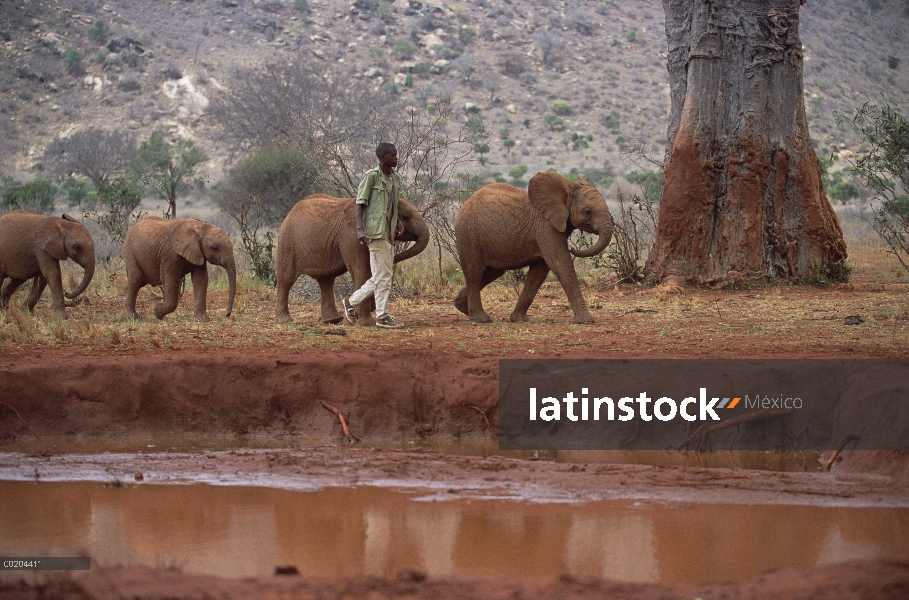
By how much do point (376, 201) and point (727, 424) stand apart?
4.58 metres

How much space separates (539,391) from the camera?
7883mm

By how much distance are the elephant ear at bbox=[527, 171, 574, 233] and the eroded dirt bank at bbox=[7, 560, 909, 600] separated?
259 inches

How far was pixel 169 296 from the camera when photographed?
484 inches

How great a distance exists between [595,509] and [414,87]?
39883mm

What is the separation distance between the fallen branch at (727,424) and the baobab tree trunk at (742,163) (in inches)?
259

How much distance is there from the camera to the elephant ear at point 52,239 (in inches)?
514

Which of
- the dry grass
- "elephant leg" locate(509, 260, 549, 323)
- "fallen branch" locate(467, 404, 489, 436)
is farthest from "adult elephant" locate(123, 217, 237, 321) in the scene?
"fallen branch" locate(467, 404, 489, 436)

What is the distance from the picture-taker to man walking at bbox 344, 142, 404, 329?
1023 centimetres

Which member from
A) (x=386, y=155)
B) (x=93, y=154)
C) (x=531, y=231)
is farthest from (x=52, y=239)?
(x=93, y=154)

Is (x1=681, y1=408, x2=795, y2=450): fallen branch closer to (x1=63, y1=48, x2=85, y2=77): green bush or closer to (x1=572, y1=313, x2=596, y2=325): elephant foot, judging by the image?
(x1=572, y1=313, x2=596, y2=325): elephant foot

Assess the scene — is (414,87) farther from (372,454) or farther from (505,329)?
(372,454)

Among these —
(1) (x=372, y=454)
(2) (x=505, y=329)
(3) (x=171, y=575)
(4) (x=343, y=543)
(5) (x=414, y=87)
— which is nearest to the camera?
(3) (x=171, y=575)

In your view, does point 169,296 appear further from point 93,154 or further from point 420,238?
point 93,154

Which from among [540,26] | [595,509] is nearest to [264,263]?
[595,509]
